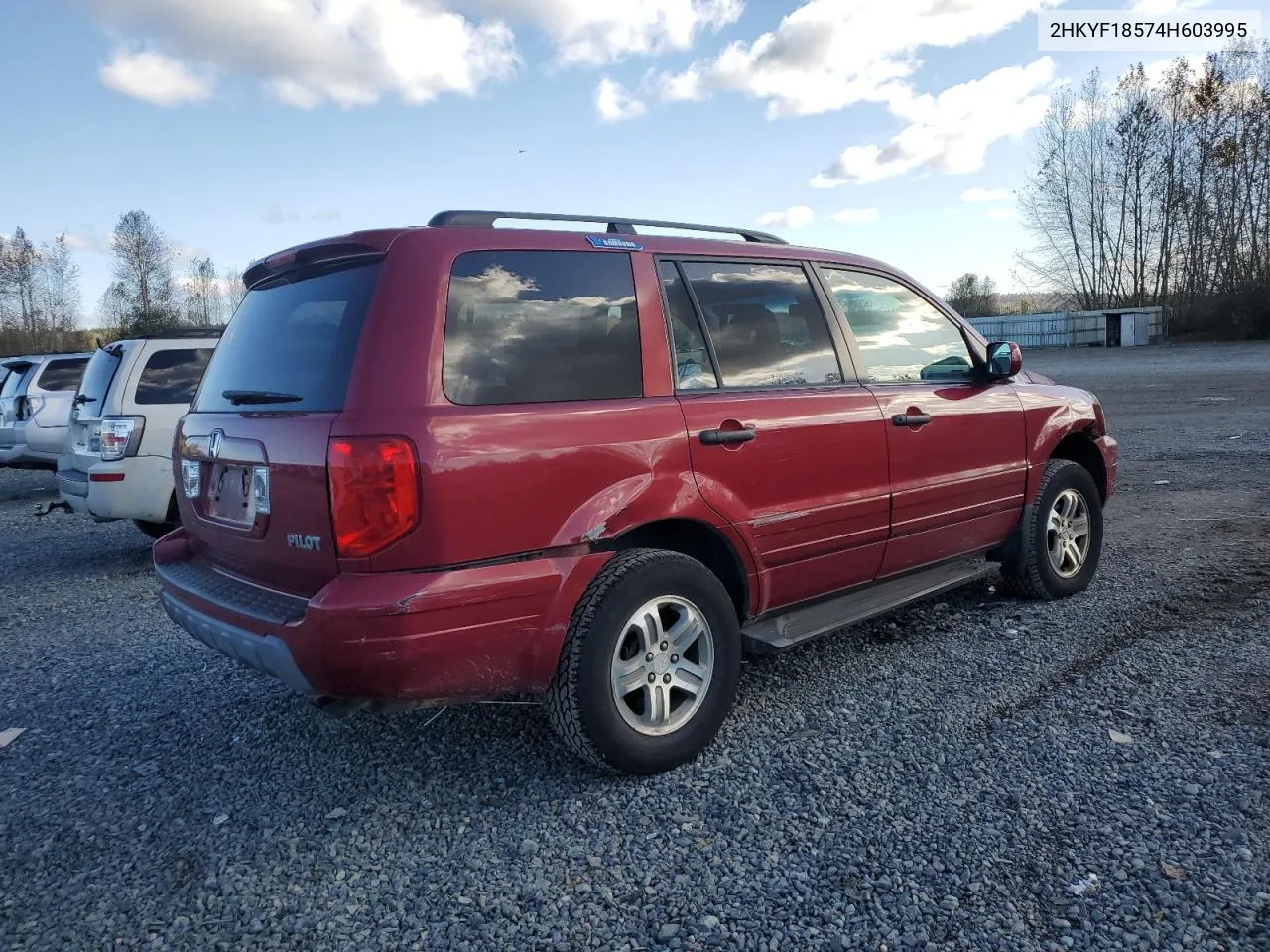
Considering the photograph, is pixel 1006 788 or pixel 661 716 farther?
pixel 661 716

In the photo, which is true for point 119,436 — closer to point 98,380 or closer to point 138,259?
point 98,380

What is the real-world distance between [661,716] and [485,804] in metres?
0.66

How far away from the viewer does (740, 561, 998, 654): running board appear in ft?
11.6

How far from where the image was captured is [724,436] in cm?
334

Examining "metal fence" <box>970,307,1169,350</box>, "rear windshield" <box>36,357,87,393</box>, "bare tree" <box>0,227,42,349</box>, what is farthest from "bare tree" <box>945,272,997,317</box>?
"bare tree" <box>0,227,42,349</box>

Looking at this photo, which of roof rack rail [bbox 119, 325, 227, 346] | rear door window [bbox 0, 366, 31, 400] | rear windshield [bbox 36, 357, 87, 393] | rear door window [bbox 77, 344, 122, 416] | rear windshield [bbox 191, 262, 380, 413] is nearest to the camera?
rear windshield [bbox 191, 262, 380, 413]

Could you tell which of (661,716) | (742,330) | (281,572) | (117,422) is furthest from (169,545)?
(117,422)

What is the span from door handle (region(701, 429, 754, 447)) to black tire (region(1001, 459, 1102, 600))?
2.19 m

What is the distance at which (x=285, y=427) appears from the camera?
2865mm

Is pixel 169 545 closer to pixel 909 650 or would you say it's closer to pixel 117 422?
pixel 909 650

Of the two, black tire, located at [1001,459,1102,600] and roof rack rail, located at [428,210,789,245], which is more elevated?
roof rack rail, located at [428,210,789,245]

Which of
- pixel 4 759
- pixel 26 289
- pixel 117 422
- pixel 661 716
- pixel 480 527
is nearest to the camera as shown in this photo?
pixel 480 527

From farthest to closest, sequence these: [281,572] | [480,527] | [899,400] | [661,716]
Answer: [899,400], [661,716], [281,572], [480,527]

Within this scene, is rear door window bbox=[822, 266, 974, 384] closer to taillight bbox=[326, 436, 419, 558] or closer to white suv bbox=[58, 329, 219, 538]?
taillight bbox=[326, 436, 419, 558]
